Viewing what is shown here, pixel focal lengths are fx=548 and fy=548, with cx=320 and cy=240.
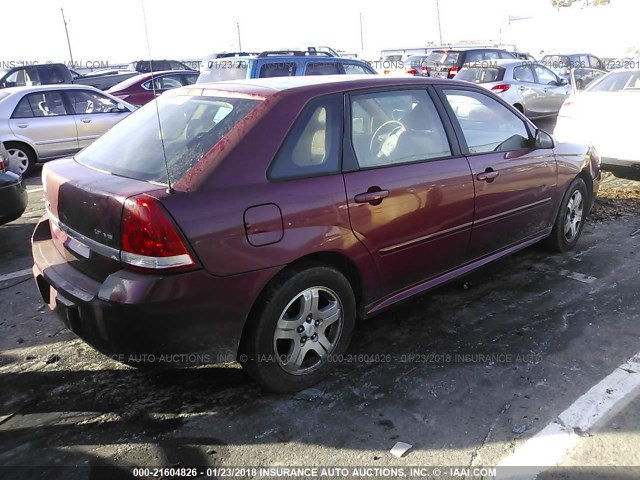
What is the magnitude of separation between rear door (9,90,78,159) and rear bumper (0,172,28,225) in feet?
12.2

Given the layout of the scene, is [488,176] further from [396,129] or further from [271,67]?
[271,67]

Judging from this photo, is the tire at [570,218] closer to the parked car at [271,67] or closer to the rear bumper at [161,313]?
the rear bumper at [161,313]

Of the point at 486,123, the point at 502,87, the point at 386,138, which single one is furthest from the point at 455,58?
the point at 386,138

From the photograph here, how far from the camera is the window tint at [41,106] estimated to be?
8663mm

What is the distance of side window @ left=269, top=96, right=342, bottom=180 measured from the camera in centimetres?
284

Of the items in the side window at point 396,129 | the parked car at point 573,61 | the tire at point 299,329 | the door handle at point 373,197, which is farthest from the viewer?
the parked car at point 573,61

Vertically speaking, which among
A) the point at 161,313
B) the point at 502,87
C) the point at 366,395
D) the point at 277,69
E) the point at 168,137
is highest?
the point at 277,69

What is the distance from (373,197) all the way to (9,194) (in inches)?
156

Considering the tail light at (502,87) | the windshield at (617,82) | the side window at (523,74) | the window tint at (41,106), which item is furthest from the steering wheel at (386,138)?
the side window at (523,74)

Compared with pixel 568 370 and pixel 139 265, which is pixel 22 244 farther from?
pixel 568 370

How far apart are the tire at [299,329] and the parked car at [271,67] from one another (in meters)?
7.81

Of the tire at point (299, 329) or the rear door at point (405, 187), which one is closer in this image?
the tire at point (299, 329)

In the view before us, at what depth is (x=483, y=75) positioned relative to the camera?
12.2 m

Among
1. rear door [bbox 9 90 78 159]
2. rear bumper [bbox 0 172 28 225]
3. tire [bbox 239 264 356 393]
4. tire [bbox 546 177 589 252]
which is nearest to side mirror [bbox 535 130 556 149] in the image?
tire [bbox 546 177 589 252]
